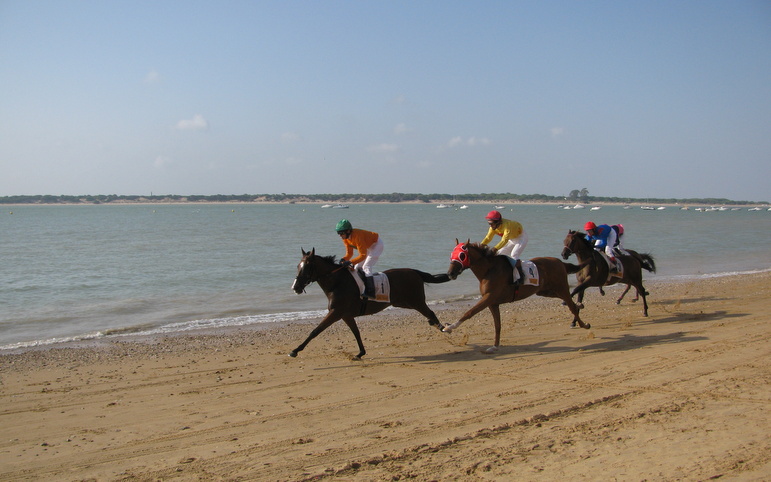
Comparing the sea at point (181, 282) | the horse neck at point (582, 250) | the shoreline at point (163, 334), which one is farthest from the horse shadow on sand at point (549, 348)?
the sea at point (181, 282)

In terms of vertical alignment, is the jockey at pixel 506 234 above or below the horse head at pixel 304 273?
above

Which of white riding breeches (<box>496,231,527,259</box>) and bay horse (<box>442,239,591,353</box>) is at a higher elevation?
white riding breeches (<box>496,231,527,259</box>)

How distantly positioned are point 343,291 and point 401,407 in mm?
3150

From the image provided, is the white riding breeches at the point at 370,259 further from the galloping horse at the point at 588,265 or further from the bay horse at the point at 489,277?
the galloping horse at the point at 588,265

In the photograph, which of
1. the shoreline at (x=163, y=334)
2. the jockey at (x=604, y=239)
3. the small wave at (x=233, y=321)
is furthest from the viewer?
the jockey at (x=604, y=239)

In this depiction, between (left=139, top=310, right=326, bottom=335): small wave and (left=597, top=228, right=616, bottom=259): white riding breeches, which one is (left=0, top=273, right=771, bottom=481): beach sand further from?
(left=597, top=228, right=616, bottom=259): white riding breeches

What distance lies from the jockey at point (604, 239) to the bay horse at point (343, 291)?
5.24 meters

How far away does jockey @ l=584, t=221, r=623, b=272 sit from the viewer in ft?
45.1

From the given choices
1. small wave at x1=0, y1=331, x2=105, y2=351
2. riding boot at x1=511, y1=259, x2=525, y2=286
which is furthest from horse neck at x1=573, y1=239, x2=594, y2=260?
small wave at x1=0, y1=331, x2=105, y2=351

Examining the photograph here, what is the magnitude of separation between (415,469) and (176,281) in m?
18.5

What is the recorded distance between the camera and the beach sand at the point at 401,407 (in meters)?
5.10

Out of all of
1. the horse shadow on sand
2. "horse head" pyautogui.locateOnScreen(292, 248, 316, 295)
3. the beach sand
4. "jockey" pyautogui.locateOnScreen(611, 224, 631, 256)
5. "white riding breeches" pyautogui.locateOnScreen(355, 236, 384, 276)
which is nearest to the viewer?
the beach sand

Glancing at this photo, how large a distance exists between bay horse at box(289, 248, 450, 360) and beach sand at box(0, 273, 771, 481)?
611 mm

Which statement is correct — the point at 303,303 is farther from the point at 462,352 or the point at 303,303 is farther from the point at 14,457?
the point at 14,457
